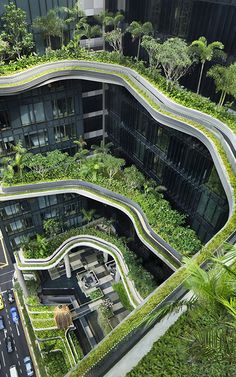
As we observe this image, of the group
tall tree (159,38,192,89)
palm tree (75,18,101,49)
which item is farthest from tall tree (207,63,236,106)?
palm tree (75,18,101,49)

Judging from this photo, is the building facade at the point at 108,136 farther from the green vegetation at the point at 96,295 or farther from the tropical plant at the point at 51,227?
the green vegetation at the point at 96,295

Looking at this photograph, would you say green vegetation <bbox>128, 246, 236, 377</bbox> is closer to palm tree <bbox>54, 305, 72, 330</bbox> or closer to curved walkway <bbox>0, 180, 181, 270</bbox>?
curved walkway <bbox>0, 180, 181, 270</bbox>

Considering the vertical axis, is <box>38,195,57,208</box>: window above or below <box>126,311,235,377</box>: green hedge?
below

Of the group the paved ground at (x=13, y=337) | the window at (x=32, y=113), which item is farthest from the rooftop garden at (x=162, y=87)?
the paved ground at (x=13, y=337)

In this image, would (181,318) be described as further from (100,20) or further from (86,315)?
(100,20)

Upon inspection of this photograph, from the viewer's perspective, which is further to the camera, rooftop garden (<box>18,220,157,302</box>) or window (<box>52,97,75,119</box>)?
window (<box>52,97,75,119</box>)
